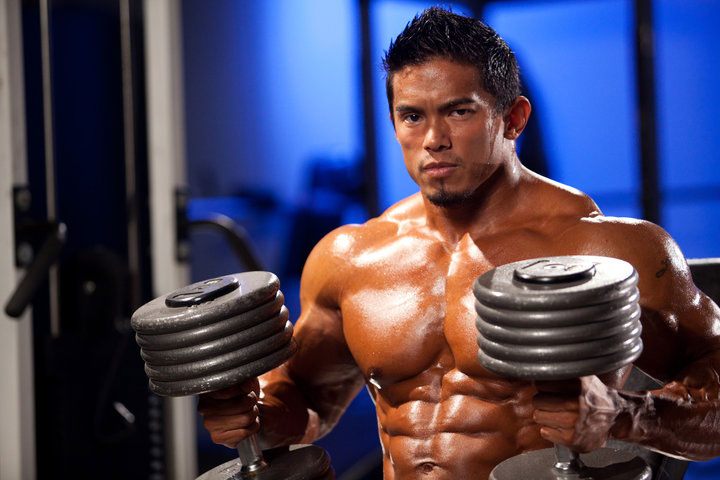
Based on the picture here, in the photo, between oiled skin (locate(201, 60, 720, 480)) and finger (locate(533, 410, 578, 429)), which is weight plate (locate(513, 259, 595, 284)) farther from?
oiled skin (locate(201, 60, 720, 480))

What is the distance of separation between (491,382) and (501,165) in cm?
48

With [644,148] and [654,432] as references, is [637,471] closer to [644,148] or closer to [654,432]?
[654,432]

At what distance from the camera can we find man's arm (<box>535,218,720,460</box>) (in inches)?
49.0

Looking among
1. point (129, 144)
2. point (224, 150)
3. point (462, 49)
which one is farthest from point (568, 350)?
point (224, 150)

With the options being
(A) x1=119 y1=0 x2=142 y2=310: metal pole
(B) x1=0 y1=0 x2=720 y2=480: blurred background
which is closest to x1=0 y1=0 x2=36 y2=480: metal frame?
(B) x1=0 y1=0 x2=720 y2=480: blurred background

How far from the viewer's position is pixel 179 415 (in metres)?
3.41

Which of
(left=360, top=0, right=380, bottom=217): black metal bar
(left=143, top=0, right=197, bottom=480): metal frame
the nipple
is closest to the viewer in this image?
the nipple

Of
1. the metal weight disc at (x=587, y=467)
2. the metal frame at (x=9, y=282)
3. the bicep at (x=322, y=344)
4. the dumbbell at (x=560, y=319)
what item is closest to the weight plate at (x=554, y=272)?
the dumbbell at (x=560, y=319)

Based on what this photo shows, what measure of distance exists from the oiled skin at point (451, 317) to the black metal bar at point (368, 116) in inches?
130

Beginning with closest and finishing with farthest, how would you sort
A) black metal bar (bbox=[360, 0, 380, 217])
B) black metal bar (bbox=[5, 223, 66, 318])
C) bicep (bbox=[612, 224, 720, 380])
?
1. bicep (bbox=[612, 224, 720, 380])
2. black metal bar (bbox=[5, 223, 66, 318])
3. black metal bar (bbox=[360, 0, 380, 217])

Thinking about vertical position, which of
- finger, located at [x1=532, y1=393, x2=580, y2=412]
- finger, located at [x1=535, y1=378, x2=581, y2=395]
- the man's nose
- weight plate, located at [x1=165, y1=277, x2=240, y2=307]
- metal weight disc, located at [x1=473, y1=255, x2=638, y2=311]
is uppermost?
the man's nose

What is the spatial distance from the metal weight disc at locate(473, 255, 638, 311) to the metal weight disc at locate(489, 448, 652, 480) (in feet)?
1.03

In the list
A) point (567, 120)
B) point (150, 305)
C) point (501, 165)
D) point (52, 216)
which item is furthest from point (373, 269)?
point (567, 120)

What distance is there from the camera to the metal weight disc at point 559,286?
3.76 ft
